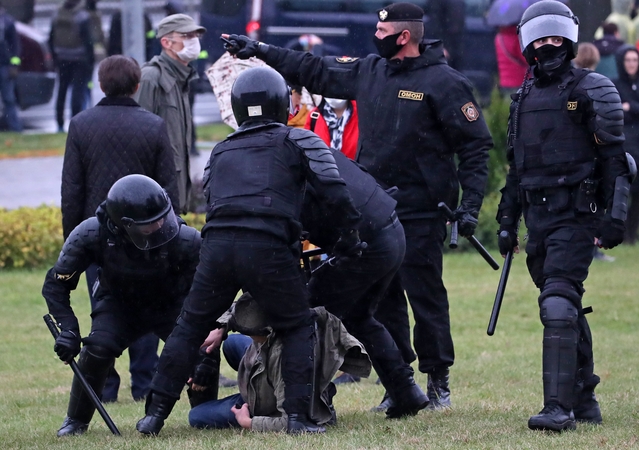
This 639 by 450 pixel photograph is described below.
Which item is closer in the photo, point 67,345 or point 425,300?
point 67,345

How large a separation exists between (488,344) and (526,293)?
7.54 ft

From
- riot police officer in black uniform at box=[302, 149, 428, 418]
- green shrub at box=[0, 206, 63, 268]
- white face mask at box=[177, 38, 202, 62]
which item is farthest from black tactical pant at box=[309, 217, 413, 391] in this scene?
green shrub at box=[0, 206, 63, 268]

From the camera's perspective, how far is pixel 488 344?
31.2ft

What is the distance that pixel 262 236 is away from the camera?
5.62 meters

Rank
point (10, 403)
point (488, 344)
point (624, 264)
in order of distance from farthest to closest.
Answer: point (624, 264) → point (488, 344) → point (10, 403)

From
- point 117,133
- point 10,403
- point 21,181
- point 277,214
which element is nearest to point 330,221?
point 277,214

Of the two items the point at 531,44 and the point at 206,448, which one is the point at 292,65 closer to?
the point at 531,44

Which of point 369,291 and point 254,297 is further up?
point 254,297

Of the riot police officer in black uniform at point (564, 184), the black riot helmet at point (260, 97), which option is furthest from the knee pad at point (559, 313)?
the black riot helmet at point (260, 97)

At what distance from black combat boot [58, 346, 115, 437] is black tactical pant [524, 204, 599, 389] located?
231cm

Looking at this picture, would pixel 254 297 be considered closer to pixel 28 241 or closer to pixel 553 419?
pixel 553 419

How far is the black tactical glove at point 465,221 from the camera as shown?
652 cm

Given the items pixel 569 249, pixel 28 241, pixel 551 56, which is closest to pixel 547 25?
pixel 551 56

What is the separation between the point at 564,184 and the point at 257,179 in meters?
1.56
